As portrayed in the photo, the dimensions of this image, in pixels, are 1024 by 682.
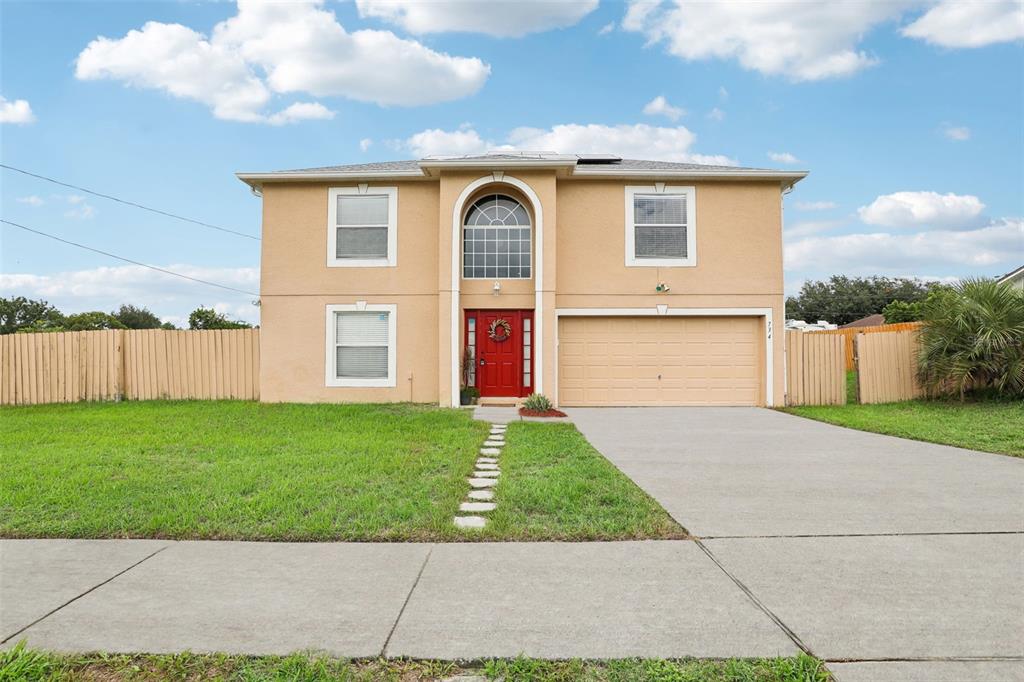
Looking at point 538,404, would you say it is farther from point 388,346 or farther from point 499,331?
point 388,346

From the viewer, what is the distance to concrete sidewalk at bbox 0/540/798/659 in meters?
2.70

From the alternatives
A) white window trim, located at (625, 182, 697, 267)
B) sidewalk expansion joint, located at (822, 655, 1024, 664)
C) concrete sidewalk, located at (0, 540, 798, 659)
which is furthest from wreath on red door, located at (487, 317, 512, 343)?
sidewalk expansion joint, located at (822, 655, 1024, 664)

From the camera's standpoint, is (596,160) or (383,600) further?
(596,160)

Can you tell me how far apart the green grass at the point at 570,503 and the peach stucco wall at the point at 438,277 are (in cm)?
611

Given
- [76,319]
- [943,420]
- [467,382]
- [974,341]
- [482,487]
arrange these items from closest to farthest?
[482,487]
[943,420]
[974,341]
[467,382]
[76,319]

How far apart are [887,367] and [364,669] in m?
14.0

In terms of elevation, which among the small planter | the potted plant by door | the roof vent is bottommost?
the small planter

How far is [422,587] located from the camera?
335 centimetres

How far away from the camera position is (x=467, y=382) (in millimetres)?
12758

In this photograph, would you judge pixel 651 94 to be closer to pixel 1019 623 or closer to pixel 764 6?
pixel 764 6

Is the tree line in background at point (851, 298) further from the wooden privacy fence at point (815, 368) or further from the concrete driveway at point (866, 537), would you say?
the concrete driveway at point (866, 537)

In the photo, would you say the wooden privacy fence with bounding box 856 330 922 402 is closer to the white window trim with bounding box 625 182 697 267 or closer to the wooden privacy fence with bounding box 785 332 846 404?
the wooden privacy fence with bounding box 785 332 846 404

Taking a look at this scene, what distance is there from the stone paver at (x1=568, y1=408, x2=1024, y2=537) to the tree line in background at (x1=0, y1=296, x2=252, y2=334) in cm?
1915

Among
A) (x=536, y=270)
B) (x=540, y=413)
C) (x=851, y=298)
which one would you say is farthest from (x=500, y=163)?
(x=851, y=298)
